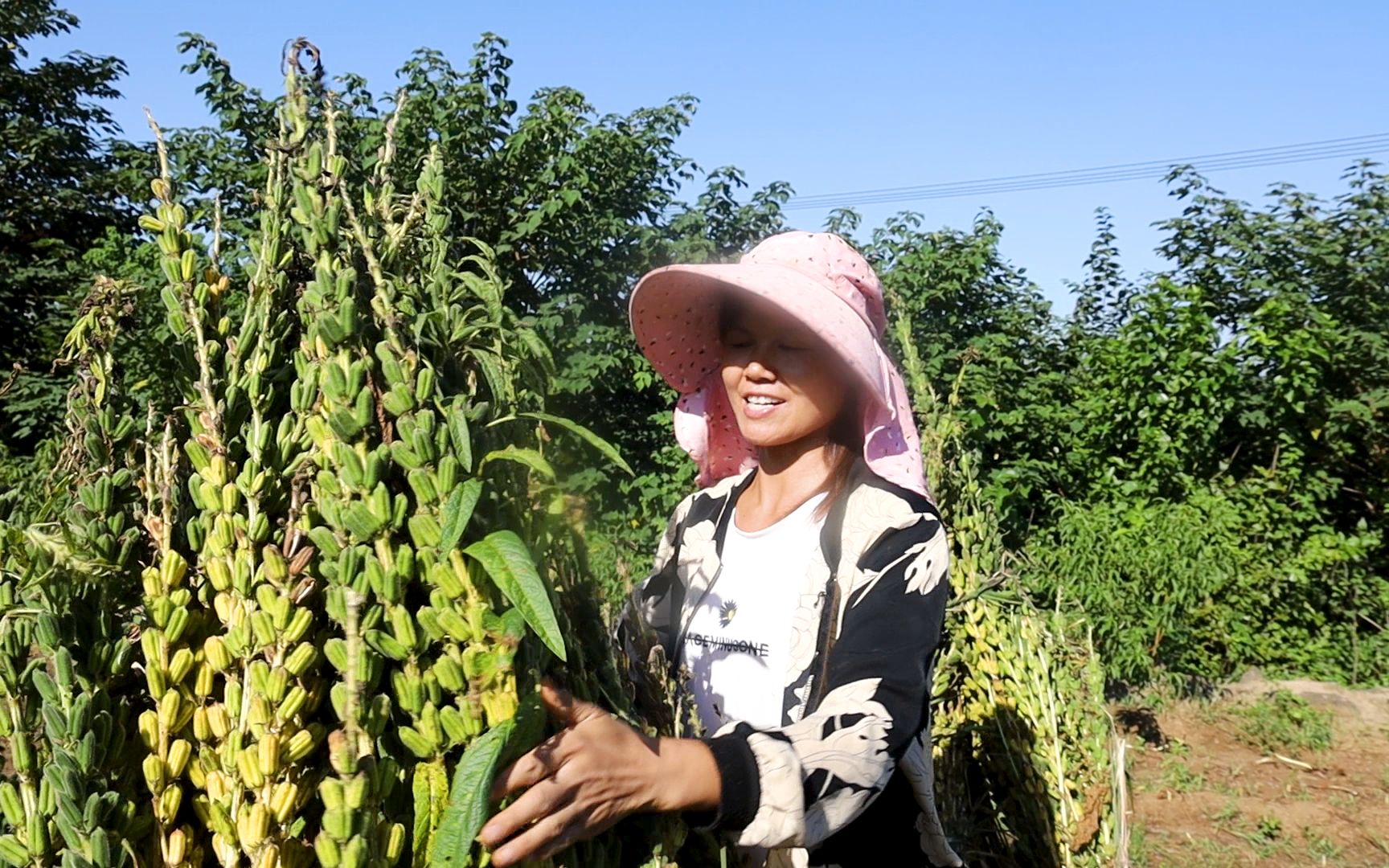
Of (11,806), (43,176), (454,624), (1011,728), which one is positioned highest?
(43,176)

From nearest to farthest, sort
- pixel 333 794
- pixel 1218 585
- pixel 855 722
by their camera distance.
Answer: pixel 333 794, pixel 855 722, pixel 1218 585

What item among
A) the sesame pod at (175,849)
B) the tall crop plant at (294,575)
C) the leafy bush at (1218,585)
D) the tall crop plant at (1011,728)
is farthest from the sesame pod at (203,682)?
the leafy bush at (1218,585)

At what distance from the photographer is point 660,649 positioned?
44.7 inches

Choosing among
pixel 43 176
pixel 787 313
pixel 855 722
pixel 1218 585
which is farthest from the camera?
pixel 43 176

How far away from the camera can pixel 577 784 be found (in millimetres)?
833

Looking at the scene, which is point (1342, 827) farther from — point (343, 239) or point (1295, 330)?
point (343, 239)

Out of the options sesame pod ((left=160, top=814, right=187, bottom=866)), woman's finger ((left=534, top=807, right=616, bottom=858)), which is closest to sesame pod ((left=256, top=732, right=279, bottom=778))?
sesame pod ((left=160, top=814, right=187, bottom=866))

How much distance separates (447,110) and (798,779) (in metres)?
6.00

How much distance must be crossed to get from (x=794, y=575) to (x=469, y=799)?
2.86 ft

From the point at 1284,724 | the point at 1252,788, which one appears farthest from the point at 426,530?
the point at 1284,724

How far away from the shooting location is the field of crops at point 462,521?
0.79m

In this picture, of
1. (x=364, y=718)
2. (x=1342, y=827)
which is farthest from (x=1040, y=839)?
(x=1342, y=827)

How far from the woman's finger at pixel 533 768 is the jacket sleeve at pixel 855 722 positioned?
23 cm

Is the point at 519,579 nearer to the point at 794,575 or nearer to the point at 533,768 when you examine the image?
the point at 533,768
